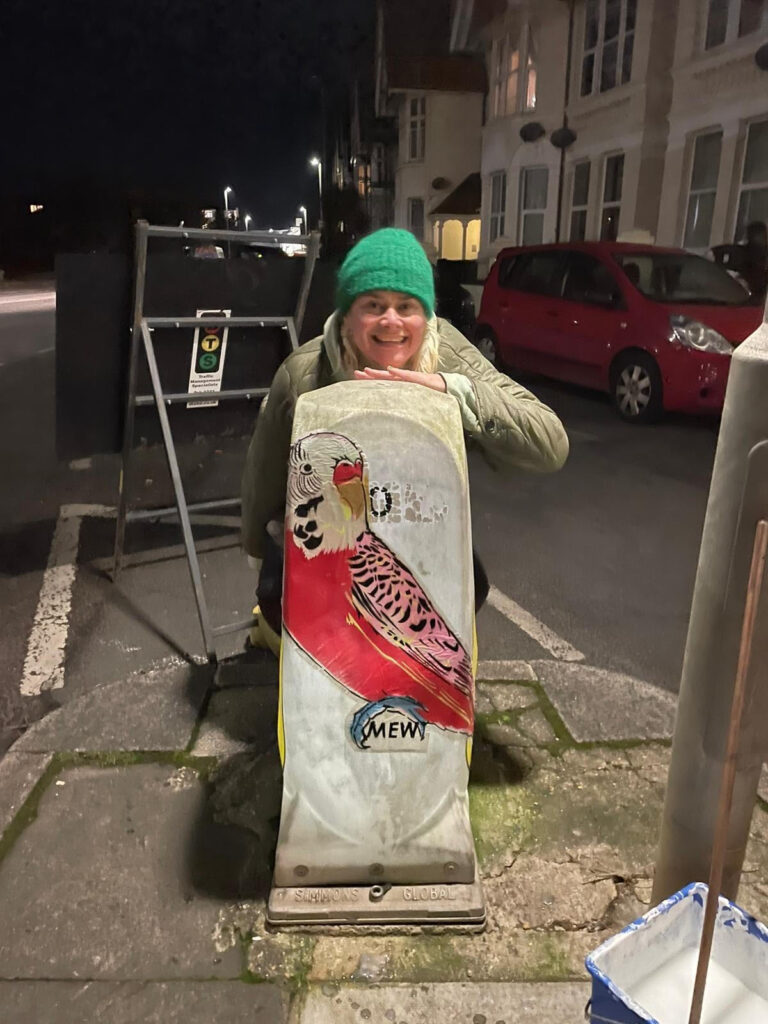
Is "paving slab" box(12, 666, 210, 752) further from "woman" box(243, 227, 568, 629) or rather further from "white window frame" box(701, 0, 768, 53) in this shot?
"white window frame" box(701, 0, 768, 53)

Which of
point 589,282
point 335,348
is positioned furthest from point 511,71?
point 335,348

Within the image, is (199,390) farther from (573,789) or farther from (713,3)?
(713,3)

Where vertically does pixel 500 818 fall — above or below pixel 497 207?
below

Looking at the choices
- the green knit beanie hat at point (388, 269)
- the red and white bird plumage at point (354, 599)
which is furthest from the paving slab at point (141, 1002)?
the green knit beanie hat at point (388, 269)

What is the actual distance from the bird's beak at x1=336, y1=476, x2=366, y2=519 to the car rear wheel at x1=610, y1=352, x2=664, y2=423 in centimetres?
675

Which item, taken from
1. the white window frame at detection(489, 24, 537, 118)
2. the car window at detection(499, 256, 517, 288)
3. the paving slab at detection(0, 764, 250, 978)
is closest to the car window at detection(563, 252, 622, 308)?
the car window at detection(499, 256, 517, 288)

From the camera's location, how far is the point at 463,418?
90.6 inches

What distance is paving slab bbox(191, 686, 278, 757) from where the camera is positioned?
9.60ft

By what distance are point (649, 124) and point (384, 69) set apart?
17974 mm

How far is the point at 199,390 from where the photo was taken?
4008 millimetres

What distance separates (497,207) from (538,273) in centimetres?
1181

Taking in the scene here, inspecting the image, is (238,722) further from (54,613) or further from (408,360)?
(54,613)

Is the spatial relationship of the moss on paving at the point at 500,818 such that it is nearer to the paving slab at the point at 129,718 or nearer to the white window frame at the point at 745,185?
the paving slab at the point at 129,718

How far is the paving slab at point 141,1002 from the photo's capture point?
1935mm
